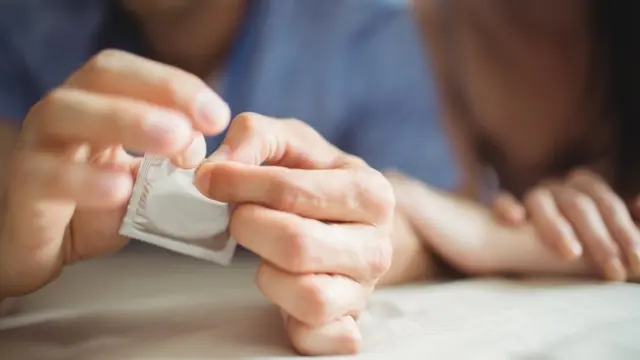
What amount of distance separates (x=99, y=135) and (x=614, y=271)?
38 cm

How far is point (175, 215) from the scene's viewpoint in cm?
36

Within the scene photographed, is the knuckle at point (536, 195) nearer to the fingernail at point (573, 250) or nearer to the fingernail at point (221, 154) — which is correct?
the fingernail at point (573, 250)

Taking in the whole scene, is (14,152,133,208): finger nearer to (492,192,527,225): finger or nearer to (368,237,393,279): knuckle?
(368,237,393,279): knuckle

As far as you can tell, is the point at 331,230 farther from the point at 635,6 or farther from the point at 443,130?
the point at 635,6

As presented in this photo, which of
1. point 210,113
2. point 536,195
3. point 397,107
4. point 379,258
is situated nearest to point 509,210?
point 536,195

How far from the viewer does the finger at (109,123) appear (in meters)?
0.29

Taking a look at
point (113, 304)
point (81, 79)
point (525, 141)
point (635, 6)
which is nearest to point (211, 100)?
point (81, 79)

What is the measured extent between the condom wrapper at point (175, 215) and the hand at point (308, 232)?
2 cm

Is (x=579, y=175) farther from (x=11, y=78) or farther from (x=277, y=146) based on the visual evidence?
(x=11, y=78)

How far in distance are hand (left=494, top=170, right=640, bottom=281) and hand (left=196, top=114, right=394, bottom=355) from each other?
0.22 m

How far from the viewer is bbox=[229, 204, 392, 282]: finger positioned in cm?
34

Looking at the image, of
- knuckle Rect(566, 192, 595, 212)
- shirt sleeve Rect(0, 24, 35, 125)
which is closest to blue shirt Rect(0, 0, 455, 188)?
shirt sleeve Rect(0, 24, 35, 125)

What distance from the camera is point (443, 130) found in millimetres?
629

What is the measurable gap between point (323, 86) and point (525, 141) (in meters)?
0.22
